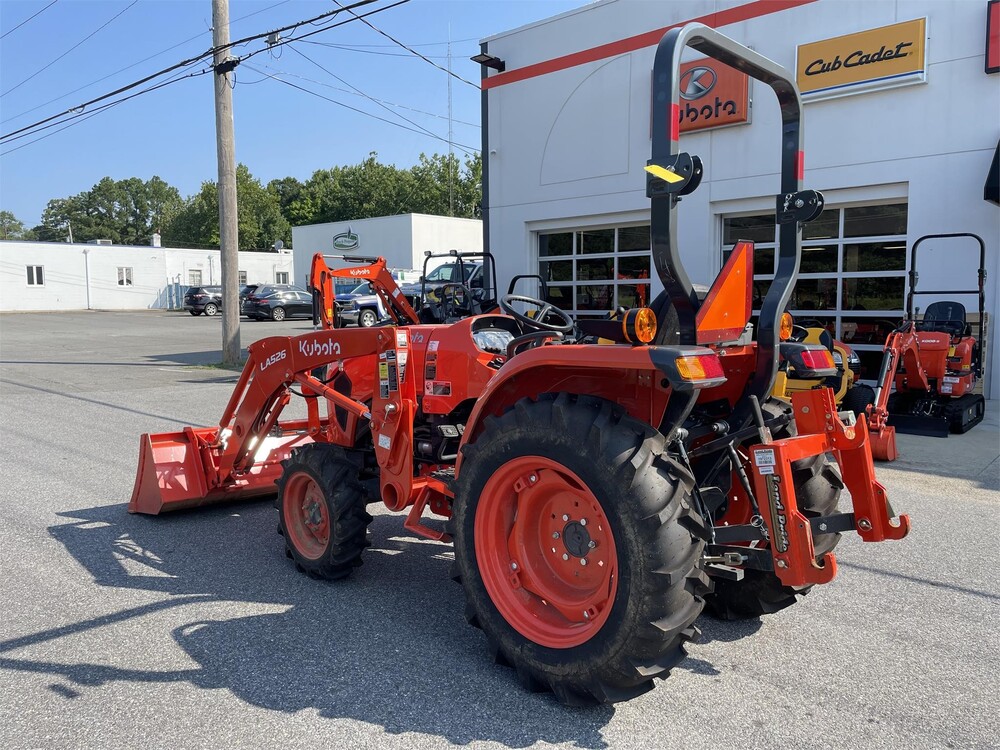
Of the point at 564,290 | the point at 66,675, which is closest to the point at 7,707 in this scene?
the point at 66,675

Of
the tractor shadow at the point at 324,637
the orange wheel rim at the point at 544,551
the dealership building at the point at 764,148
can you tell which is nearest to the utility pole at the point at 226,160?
the dealership building at the point at 764,148

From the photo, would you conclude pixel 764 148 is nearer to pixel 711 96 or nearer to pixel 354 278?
pixel 711 96

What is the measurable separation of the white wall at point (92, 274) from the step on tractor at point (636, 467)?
157ft

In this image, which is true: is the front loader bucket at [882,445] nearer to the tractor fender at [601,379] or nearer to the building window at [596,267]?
the tractor fender at [601,379]

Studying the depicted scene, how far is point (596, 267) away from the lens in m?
15.2

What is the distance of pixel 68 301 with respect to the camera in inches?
1805

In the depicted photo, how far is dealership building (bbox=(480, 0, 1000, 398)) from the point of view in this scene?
10.8 m

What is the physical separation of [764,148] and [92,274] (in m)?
44.3

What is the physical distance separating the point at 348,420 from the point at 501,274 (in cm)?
1182

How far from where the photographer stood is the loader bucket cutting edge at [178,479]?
552 centimetres

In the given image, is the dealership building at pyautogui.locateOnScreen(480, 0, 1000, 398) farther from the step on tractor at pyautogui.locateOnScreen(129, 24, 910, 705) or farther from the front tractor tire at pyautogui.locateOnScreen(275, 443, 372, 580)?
the front tractor tire at pyautogui.locateOnScreen(275, 443, 372, 580)

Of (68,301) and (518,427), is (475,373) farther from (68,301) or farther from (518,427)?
(68,301)

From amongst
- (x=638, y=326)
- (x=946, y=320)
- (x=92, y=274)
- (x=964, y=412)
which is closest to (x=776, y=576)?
(x=638, y=326)

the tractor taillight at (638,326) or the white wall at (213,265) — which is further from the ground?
the white wall at (213,265)
